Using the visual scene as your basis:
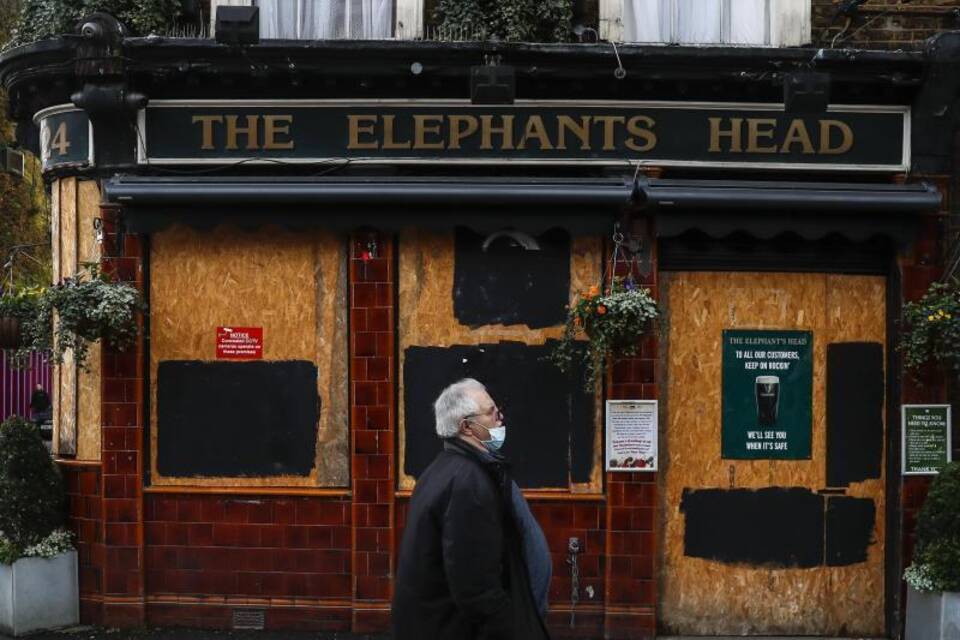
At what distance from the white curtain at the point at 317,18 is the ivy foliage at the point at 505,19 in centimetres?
61

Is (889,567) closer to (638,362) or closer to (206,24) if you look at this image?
(638,362)

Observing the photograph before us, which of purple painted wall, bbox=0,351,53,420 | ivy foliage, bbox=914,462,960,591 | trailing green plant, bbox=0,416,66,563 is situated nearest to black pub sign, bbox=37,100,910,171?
trailing green plant, bbox=0,416,66,563

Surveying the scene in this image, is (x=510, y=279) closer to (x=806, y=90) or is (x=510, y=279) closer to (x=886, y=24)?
(x=806, y=90)

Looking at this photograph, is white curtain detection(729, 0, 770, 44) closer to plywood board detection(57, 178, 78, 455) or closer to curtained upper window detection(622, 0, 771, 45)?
curtained upper window detection(622, 0, 771, 45)

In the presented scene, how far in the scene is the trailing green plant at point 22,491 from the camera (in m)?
8.10

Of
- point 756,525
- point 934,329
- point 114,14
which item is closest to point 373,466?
point 756,525

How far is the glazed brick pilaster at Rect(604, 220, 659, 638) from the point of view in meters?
8.19

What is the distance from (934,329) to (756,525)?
1.98m

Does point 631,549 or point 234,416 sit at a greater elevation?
point 234,416

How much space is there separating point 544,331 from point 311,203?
2014 mm

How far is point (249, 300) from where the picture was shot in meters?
8.42

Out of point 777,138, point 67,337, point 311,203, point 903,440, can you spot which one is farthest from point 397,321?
point 903,440

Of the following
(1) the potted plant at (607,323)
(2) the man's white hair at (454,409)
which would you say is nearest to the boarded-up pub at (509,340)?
(1) the potted plant at (607,323)

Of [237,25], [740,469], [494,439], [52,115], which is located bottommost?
[740,469]
